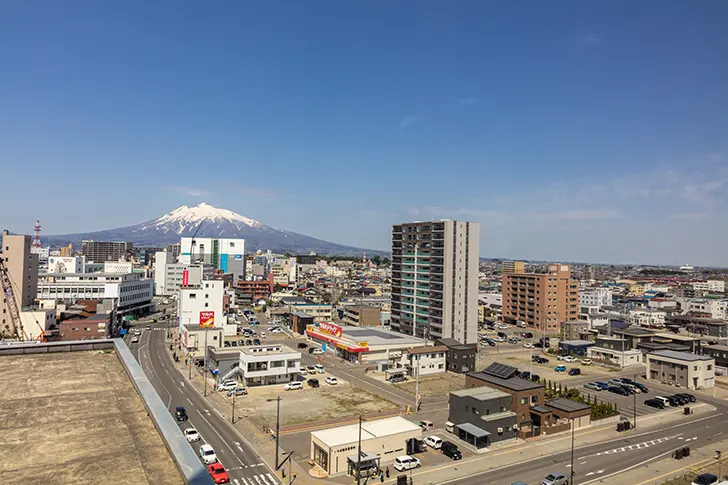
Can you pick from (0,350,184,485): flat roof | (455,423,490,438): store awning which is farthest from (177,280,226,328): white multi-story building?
(0,350,184,485): flat roof

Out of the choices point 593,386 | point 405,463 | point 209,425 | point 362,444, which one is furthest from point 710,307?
point 209,425

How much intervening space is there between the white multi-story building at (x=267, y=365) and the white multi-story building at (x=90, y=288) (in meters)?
42.3

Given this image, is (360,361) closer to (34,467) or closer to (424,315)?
(424,315)

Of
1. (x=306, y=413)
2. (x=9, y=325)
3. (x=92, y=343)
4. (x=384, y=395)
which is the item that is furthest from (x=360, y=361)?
(x=9, y=325)

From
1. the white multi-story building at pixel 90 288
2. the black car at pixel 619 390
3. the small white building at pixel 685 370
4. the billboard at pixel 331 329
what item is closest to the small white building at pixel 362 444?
the black car at pixel 619 390

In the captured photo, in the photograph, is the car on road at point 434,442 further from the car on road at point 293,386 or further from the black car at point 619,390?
the black car at point 619,390

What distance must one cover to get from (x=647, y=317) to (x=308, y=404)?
7474 cm

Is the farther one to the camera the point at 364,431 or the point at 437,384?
the point at 437,384

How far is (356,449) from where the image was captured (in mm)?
24438

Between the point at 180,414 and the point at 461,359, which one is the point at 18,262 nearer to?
the point at 180,414

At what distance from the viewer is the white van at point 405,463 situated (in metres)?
24.2

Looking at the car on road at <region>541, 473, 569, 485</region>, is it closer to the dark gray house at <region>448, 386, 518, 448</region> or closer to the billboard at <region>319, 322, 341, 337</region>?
the dark gray house at <region>448, 386, 518, 448</region>

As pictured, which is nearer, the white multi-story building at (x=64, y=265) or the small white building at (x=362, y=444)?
the small white building at (x=362, y=444)

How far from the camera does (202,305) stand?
202ft
